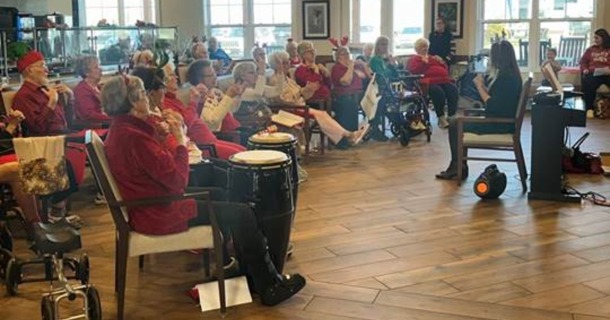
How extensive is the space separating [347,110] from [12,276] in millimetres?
4950

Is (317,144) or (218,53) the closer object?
(317,144)

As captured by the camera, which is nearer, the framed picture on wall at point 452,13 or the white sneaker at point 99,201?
the white sneaker at point 99,201

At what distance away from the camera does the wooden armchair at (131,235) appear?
320 cm

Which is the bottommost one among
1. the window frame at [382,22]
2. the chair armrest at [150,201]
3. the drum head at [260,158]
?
the chair armrest at [150,201]

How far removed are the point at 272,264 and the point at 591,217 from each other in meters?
2.55

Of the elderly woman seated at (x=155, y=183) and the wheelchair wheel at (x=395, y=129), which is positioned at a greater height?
the elderly woman seated at (x=155, y=183)

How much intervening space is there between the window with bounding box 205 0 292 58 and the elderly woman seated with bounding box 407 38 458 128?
4.93 metres

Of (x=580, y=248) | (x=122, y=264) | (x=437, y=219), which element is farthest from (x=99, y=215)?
(x=580, y=248)

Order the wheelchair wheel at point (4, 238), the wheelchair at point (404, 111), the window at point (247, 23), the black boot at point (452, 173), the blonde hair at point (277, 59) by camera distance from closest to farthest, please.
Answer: the wheelchair wheel at point (4, 238)
the black boot at point (452, 173)
the blonde hair at point (277, 59)
the wheelchair at point (404, 111)
the window at point (247, 23)

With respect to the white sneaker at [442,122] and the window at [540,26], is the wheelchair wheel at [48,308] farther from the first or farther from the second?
the window at [540,26]

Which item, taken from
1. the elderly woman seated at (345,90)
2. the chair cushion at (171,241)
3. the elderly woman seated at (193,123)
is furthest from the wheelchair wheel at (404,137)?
the chair cushion at (171,241)

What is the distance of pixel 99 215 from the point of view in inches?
208

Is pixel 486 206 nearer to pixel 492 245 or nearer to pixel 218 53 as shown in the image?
pixel 492 245

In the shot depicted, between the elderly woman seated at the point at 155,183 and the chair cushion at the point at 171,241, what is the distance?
0.09ft
